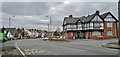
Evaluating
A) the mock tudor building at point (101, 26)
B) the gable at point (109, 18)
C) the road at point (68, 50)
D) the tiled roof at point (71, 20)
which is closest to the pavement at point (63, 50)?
the road at point (68, 50)

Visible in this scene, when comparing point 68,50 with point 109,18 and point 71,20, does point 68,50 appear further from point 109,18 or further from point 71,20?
point 71,20

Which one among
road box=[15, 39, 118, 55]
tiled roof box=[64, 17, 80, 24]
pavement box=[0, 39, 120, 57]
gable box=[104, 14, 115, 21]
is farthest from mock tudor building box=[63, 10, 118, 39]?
road box=[15, 39, 118, 55]

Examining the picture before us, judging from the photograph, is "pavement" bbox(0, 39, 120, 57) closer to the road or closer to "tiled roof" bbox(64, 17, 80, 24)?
the road

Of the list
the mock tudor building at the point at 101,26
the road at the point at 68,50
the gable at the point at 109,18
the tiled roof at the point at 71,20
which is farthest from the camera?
the tiled roof at the point at 71,20

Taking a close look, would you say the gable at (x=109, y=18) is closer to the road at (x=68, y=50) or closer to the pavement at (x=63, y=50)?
the pavement at (x=63, y=50)

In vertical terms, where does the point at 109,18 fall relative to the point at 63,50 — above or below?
above

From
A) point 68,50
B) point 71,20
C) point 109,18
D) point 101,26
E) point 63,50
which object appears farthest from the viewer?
point 71,20

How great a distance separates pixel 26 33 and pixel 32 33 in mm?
20396

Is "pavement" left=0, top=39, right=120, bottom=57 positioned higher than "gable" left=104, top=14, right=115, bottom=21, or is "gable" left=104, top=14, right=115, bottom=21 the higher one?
"gable" left=104, top=14, right=115, bottom=21

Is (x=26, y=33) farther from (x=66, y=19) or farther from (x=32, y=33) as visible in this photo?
(x=66, y=19)

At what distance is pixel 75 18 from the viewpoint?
8862 cm

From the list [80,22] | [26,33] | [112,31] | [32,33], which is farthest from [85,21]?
[32,33]

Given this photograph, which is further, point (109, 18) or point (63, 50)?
point (109, 18)

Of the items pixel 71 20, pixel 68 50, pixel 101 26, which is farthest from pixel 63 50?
pixel 71 20
